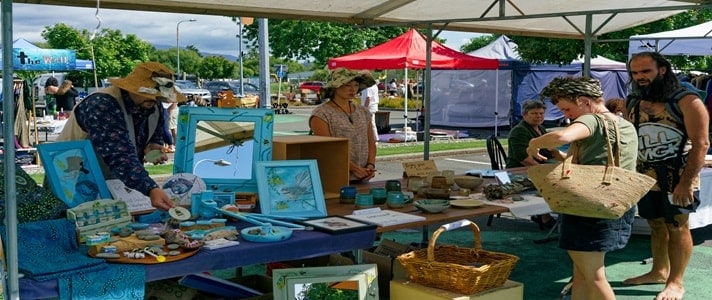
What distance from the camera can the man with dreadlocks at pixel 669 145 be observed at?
12.7ft

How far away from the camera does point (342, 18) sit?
17.9 ft

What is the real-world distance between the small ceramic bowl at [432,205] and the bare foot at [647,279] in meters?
1.64

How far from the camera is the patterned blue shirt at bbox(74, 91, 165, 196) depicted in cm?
306

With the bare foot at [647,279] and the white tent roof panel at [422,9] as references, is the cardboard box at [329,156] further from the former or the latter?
the bare foot at [647,279]

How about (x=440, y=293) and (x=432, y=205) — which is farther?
(x=432, y=205)

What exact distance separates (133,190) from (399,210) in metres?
1.24

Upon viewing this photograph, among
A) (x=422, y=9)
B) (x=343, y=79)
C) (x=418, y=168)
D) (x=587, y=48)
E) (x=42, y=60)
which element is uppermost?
(x=422, y=9)

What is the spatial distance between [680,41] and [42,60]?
450 inches

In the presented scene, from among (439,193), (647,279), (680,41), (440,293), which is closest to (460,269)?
(440,293)

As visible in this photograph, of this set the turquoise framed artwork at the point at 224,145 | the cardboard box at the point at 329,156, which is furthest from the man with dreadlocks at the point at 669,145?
the turquoise framed artwork at the point at 224,145

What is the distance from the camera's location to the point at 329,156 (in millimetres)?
3951

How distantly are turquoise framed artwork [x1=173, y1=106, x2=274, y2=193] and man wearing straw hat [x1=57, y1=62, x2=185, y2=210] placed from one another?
227 millimetres

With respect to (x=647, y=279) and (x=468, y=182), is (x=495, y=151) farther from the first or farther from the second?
(x=468, y=182)

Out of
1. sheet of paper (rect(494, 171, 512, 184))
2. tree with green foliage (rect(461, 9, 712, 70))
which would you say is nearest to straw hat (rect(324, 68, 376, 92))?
sheet of paper (rect(494, 171, 512, 184))
